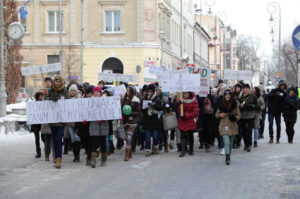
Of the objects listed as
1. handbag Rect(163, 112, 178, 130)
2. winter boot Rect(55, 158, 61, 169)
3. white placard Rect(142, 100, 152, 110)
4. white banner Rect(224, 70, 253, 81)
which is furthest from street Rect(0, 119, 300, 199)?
white banner Rect(224, 70, 253, 81)

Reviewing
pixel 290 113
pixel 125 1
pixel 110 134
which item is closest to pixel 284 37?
pixel 125 1

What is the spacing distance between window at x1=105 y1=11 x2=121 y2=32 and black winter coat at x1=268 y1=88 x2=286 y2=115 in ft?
101

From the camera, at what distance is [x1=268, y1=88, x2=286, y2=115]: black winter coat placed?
1959 centimetres

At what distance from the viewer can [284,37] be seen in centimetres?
8894

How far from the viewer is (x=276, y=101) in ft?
64.5

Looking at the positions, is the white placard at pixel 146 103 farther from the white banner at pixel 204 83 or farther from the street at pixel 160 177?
the white banner at pixel 204 83

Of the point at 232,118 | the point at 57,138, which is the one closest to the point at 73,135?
the point at 57,138

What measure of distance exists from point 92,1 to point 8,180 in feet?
128

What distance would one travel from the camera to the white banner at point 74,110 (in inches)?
555

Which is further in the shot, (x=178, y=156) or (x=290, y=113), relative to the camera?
(x=290, y=113)

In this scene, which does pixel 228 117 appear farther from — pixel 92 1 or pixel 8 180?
pixel 92 1

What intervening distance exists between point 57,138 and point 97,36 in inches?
1426

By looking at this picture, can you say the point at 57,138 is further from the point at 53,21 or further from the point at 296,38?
the point at 53,21

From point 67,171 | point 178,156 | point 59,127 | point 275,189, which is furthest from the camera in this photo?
point 178,156
